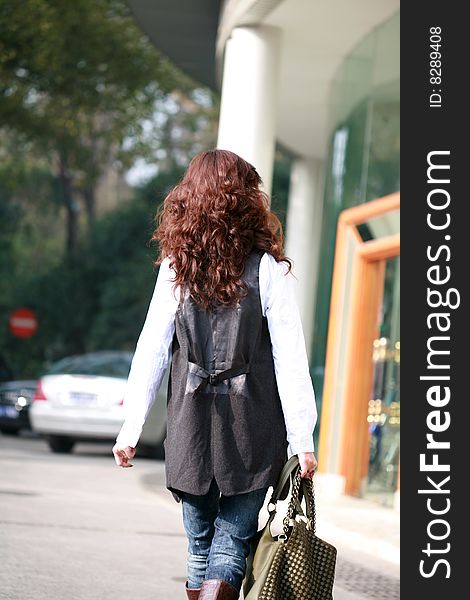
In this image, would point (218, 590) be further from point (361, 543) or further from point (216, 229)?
point (361, 543)

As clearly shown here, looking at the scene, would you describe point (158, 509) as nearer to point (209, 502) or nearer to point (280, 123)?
point (209, 502)

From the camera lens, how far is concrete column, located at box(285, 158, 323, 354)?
20.9 metres

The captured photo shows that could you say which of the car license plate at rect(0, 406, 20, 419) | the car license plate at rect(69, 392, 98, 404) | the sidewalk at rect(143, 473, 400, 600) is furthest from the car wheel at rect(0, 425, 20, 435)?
the sidewalk at rect(143, 473, 400, 600)

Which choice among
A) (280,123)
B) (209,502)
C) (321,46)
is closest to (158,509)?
(321,46)

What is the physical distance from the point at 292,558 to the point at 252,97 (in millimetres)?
Answer: 9316

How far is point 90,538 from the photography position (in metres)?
8.55

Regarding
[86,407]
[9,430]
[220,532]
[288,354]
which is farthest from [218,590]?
[9,430]

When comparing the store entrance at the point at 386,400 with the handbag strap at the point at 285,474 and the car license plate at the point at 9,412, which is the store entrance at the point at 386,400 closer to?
the handbag strap at the point at 285,474

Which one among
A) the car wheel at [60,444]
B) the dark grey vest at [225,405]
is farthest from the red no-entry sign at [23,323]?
the dark grey vest at [225,405]

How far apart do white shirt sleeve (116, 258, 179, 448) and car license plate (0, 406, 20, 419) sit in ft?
58.0

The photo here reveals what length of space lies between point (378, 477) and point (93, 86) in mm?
13857

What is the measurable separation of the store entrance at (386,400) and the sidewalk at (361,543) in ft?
0.80

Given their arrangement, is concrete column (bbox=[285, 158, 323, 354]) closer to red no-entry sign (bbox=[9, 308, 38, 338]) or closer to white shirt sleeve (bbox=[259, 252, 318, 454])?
red no-entry sign (bbox=[9, 308, 38, 338])

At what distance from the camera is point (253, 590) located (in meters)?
4.23
